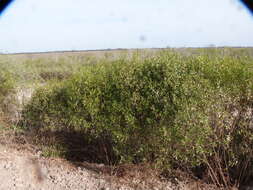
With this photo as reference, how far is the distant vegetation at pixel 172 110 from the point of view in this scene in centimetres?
523

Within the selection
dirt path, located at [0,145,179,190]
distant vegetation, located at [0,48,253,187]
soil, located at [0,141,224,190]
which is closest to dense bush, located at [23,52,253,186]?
distant vegetation, located at [0,48,253,187]

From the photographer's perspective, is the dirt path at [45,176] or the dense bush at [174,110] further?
the dirt path at [45,176]

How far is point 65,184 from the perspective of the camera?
6215 millimetres

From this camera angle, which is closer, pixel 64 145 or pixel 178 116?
pixel 178 116

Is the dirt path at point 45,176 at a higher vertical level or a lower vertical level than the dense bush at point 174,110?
lower

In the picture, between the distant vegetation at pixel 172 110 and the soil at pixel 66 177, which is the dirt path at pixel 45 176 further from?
the distant vegetation at pixel 172 110

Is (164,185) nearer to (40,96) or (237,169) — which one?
(237,169)

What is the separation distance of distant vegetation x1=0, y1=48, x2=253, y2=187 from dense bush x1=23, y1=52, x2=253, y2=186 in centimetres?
1

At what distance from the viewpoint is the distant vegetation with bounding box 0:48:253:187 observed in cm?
523

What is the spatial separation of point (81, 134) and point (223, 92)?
10.4ft

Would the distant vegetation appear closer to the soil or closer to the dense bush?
the dense bush

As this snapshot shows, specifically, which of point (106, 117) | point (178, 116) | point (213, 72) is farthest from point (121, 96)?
point (213, 72)

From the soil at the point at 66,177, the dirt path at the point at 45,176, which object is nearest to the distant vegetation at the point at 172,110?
the soil at the point at 66,177

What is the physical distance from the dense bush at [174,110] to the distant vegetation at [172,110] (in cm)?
1
